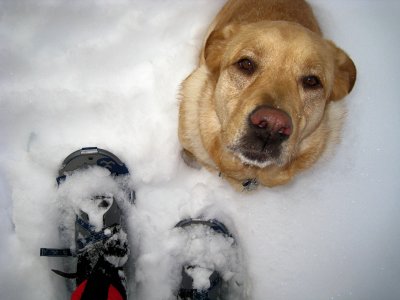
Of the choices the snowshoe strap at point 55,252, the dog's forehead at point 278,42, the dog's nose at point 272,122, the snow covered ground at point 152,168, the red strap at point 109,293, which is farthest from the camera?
the snow covered ground at point 152,168

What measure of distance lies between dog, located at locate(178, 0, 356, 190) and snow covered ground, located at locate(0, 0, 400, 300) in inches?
17.0

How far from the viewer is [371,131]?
357 centimetres

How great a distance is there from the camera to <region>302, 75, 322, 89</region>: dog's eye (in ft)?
7.39

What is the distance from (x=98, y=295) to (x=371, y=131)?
2984 mm

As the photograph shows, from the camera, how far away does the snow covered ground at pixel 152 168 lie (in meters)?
2.88

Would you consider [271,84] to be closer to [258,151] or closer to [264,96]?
[264,96]

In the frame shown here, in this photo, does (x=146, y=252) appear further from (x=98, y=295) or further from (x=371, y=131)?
(x=371, y=131)

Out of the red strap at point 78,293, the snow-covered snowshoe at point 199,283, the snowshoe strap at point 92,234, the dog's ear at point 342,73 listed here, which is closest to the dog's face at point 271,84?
the dog's ear at point 342,73

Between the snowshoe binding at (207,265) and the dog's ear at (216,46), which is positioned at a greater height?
the dog's ear at (216,46)

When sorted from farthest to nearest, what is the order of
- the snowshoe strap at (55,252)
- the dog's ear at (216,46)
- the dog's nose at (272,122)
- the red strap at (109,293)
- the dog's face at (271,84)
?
1. the snowshoe strap at (55,252)
2. the dog's ear at (216,46)
3. the red strap at (109,293)
4. the dog's face at (271,84)
5. the dog's nose at (272,122)

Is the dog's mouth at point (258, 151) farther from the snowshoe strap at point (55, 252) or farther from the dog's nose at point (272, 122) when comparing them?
the snowshoe strap at point (55, 252)

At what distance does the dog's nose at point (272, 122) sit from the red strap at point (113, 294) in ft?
4.88

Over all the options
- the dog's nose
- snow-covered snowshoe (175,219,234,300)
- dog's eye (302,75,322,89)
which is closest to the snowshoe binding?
snow-covered snowshoe (175,219,234,300)

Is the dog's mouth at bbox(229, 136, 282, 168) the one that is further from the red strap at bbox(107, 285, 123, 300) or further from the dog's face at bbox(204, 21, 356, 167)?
the red strap at bbox(107, 285, 123, 300)
